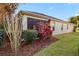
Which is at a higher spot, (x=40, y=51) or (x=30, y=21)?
(x=30, y=21)

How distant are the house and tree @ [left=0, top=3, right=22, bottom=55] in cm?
7

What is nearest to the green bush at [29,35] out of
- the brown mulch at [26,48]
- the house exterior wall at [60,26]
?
the brown mulch at [26,48]

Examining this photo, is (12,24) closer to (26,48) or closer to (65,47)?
(26,48)

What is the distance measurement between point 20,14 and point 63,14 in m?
0.52

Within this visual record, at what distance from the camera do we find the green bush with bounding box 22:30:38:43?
340 centimetres

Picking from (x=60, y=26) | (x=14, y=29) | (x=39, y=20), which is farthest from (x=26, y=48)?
(x=60, y=26)

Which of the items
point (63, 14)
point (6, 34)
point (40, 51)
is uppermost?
point (63, 14)

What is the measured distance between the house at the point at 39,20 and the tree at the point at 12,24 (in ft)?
0.24

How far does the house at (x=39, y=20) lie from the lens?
134 inches

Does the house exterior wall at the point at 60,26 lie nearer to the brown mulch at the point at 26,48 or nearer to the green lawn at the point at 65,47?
the green lawn at the point at 65,47

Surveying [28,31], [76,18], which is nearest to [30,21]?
[28,31]

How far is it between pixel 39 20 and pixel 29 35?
0.22 meters

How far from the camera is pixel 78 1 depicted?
3.37m

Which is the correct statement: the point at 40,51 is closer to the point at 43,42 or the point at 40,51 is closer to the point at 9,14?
the point at 43,42
